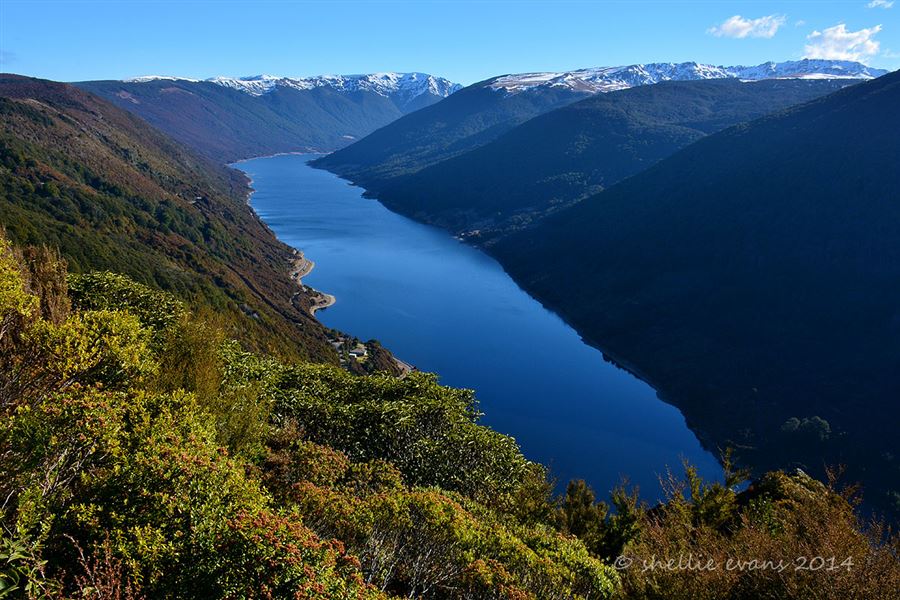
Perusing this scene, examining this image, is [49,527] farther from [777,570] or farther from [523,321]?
[523,321]

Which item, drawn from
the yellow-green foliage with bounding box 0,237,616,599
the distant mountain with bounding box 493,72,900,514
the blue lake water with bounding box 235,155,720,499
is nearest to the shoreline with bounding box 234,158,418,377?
the blue lake water with bounding box 235,155,720,499

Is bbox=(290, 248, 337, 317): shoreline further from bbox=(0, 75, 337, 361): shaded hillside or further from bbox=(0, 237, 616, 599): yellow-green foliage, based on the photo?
bbox=(0, 237, 616, 599): yellow-green foliage

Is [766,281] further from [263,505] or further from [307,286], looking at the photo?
[263,505]

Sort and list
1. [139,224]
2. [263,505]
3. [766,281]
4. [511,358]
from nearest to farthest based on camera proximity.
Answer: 1. [263,505]
2. [511,358]
3. [766,281]
4. [139,224]

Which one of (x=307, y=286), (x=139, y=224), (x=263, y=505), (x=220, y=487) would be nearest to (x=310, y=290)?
(x=307, y=286)

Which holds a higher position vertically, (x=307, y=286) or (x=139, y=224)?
(x=139, y=224)

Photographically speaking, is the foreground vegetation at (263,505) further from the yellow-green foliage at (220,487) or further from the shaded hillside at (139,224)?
the shaded hillside at (139,224)
